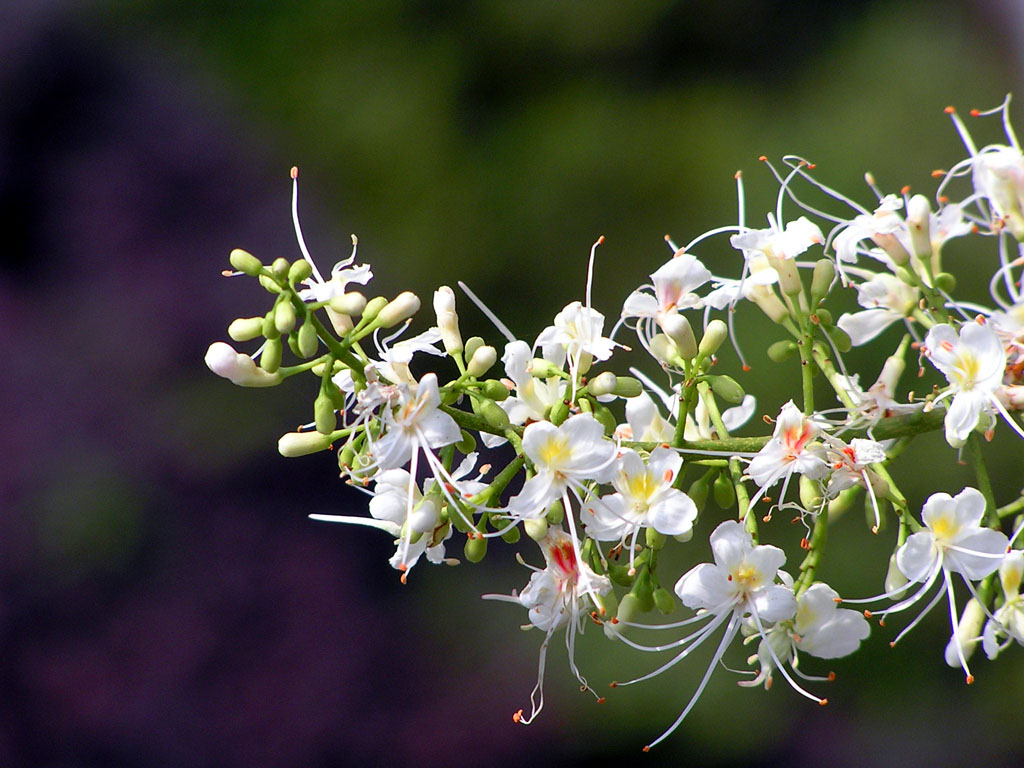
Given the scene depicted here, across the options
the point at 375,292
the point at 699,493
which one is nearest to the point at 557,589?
the point at 699,493

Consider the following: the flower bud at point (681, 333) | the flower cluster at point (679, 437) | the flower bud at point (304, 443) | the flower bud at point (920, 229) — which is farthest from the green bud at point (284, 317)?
the flower bud at point (920, 229)

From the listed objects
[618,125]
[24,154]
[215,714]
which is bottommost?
[215,714]

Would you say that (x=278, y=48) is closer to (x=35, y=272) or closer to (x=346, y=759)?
(x=35, y=272)

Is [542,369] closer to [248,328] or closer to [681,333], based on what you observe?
[681,333]

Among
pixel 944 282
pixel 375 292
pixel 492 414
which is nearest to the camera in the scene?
pixel 492 414

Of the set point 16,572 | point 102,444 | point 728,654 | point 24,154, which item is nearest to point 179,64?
point 24,154

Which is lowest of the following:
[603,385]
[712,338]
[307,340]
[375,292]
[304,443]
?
[375,292]
